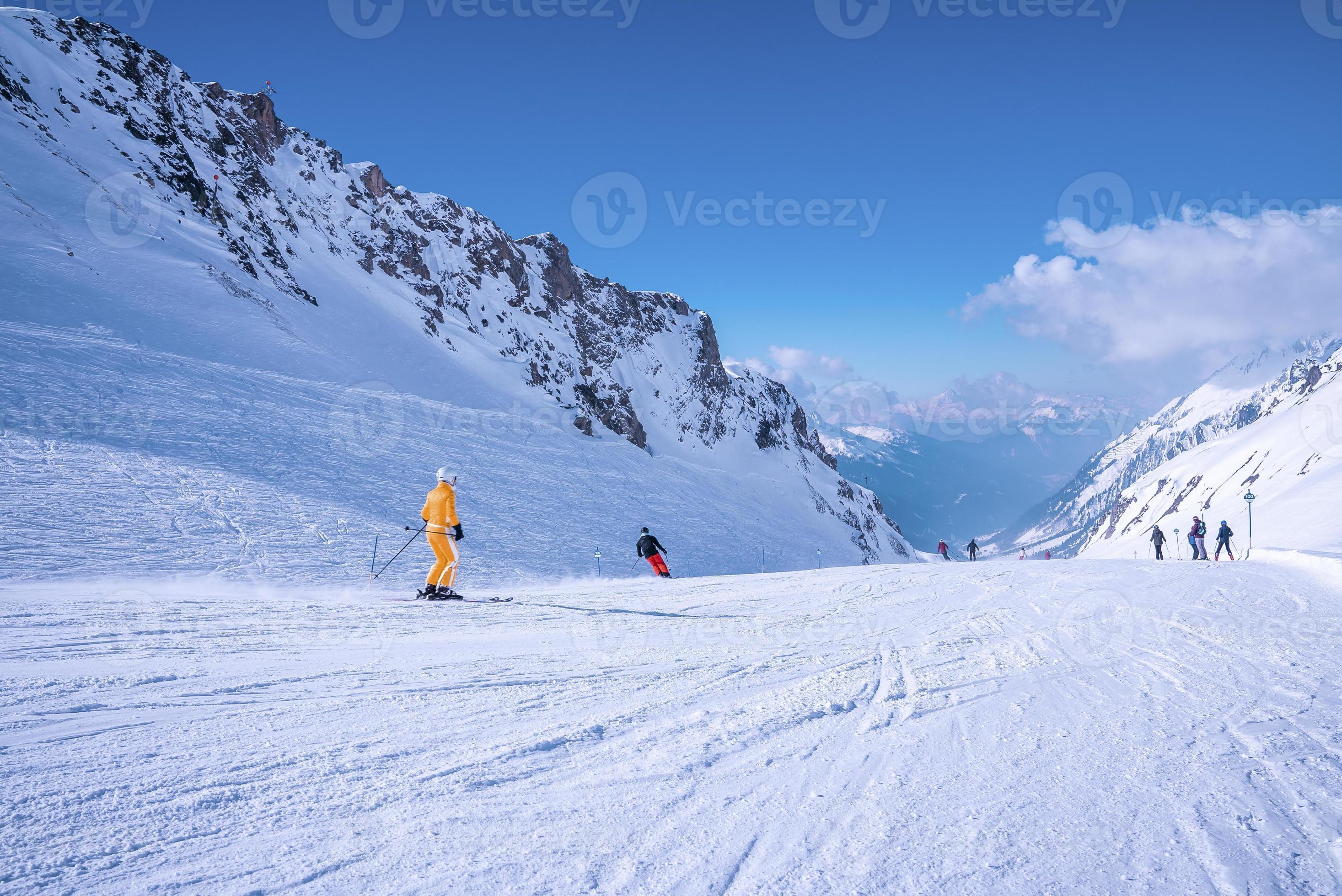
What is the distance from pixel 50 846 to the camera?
2396 millimetres

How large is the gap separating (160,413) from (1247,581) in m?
28.5

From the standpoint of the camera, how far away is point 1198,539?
25.0 metres

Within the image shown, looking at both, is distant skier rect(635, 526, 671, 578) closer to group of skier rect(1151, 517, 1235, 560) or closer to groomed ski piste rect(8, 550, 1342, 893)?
groomed ski piste rect(8, 550, 1342, 893)

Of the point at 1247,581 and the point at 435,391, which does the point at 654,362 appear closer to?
the point at 435,391

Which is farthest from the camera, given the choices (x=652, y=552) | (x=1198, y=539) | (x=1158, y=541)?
(x=1158, y=541)

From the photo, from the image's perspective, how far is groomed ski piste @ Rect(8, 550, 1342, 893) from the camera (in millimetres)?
2531

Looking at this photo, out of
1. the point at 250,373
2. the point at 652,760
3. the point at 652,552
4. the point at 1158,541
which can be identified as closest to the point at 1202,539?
the point at 1158,541

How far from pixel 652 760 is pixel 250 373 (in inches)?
1189

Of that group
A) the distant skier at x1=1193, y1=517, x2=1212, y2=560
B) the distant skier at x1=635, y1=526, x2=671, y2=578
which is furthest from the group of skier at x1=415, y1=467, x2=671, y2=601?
the distant skier at x1=1193, y1=517, x2=1212, y2=560

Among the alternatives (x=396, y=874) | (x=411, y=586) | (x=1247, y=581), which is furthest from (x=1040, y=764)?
(x=1247, y=581)

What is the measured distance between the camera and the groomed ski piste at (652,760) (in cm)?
253

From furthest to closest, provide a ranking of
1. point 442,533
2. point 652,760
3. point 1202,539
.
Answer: point 1202,539
point 442,533
point 652,760

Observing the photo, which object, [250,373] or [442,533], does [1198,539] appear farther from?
[250,373]

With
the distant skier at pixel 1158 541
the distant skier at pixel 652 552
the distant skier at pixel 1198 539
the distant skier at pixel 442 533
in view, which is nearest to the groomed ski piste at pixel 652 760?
the distant skier at pixel 442 533
